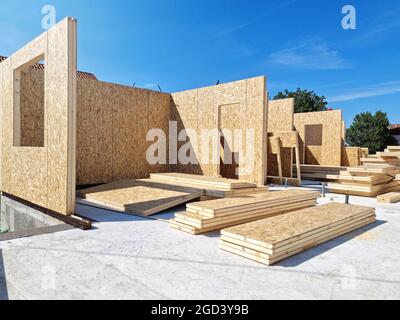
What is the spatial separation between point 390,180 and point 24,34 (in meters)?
12.3

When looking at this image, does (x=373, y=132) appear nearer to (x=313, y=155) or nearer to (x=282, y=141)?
(x=313, y=155)

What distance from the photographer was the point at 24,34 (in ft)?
22.8

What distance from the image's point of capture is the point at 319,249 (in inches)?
158

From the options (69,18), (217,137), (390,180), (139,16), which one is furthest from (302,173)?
(69,18)

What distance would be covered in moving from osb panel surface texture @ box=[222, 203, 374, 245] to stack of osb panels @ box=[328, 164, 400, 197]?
3.68 m

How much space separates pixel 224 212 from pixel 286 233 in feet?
4.30

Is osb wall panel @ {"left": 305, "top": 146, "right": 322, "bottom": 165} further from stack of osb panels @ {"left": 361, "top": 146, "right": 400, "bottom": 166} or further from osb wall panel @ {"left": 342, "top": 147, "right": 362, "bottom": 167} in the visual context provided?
stack of osb panels @ {"left": 361, "top": 146, "right": 400, "bottom": 166}

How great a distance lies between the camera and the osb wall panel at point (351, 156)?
49.9ft

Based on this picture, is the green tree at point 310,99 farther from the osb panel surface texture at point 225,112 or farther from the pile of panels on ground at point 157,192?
the pile of panels on ground at point 157,192

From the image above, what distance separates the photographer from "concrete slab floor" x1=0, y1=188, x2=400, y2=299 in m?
2.71

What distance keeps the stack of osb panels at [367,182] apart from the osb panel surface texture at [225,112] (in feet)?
8.84

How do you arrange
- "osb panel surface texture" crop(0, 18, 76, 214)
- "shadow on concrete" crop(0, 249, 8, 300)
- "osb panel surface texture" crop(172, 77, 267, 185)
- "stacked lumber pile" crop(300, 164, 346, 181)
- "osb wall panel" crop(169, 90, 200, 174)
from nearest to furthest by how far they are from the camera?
"shadow on concrete" crop(0, 249, 8, 300) → "osb panel surface texture" crop(0, 18, 76, 214) → "osb panel surface texture" crop(172, 77, 267, 185) → "osb wall panel" crop(169, 90, 200, 174) → "stacked lumber pile" crop(300, 164, 346, 181)

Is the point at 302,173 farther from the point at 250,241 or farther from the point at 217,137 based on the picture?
the point at 250,241

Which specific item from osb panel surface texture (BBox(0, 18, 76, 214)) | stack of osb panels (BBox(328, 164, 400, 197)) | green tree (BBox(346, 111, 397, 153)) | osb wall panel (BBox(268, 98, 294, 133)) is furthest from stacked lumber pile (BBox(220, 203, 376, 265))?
green tree (BBox(346, 111, 397, 153))
